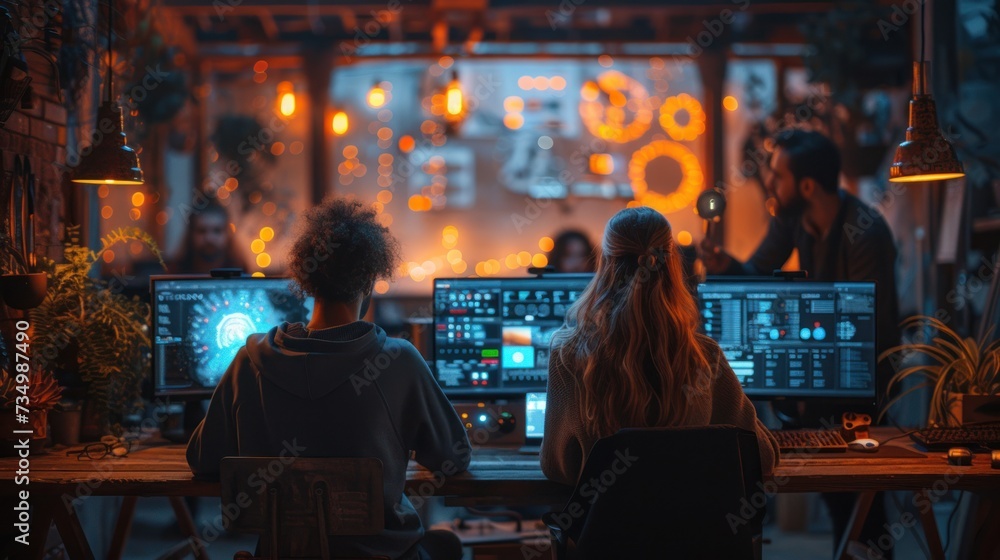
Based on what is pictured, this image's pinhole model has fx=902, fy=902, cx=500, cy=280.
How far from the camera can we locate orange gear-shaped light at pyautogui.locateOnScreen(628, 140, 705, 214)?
785cm

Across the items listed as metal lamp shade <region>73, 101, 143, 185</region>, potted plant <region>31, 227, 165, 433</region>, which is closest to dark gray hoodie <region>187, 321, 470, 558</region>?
potted plant <region>31, 227, 165, 433</region>

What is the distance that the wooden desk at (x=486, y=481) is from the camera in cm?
247

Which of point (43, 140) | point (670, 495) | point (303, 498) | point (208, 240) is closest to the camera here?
point (670, 495)

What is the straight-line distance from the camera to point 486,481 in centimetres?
248

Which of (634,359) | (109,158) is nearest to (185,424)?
(109,158)

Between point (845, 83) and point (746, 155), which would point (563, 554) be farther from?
point (746, 155)

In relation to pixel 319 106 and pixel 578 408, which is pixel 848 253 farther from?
pixel 319 106

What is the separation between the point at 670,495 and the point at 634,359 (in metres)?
0.33

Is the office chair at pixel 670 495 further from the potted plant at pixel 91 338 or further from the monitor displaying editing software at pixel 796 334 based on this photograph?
the potted plant at pixel 91 338

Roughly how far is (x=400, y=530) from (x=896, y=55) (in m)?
4.53

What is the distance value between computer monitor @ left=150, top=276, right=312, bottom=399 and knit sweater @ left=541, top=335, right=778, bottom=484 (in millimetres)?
1134

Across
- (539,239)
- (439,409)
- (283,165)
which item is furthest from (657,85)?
(439,409)

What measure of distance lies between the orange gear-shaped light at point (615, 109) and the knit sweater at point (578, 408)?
5981 mm

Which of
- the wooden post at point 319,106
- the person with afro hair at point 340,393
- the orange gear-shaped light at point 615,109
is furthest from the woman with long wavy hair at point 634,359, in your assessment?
the orange gear-shaped light at point 615,109
